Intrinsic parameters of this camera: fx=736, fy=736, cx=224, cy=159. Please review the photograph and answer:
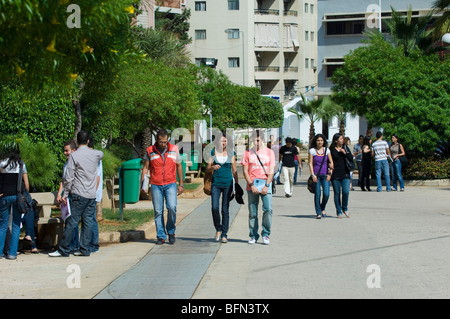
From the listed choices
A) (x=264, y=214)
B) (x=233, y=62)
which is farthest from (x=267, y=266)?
(x=233, y=62)

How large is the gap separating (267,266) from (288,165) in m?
12.8

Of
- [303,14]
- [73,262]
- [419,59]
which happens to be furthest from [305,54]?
[73,262]

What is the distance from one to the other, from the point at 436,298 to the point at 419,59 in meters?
19.3

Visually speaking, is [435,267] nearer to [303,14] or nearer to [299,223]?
[299,223]

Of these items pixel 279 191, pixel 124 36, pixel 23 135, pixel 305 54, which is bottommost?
pixel 279 191

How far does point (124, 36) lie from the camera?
359 inches

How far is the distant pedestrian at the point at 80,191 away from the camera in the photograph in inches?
424

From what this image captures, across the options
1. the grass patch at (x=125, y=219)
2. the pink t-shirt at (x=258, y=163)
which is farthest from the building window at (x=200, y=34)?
the pink t-shirt at (x=258, y=163)

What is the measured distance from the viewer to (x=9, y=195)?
34.8 ft

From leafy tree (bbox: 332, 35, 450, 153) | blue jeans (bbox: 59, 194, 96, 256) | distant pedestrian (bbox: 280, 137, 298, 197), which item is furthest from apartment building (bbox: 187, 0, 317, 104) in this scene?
blue jeans (bbox: 59, 194, 96, 256)

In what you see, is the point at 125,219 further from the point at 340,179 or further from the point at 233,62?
the point at 233,62

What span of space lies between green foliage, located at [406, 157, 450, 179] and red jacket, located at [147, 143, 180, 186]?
590 inches

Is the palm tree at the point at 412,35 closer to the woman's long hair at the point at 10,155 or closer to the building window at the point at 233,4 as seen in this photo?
the woman's long hair at the point at 10,155

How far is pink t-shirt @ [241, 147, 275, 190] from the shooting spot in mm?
11664
